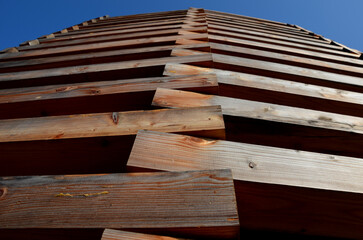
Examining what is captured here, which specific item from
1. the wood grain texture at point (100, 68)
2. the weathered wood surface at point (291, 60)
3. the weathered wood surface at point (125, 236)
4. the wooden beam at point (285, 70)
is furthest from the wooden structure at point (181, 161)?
the weathered wood surface at point (291, 60)

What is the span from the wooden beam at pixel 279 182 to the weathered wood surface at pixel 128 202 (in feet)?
0.20

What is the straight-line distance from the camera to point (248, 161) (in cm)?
67

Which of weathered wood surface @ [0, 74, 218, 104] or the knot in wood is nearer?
the knot in wood

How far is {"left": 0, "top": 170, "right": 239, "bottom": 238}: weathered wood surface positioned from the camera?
0.50m

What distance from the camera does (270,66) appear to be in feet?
5.26

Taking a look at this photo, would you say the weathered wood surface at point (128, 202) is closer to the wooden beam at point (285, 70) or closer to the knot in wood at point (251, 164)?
the knot in wood at point (251, 164)

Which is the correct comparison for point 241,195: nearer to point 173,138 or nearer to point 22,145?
point 173,138

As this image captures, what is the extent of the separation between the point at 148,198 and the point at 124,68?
1.09 meters

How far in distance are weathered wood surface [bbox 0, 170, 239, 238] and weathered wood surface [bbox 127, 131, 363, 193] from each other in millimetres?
59

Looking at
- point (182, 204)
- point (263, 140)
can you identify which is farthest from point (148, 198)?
point (263, 140)

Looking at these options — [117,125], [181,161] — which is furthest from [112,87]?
[181,161]

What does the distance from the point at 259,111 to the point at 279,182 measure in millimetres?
387

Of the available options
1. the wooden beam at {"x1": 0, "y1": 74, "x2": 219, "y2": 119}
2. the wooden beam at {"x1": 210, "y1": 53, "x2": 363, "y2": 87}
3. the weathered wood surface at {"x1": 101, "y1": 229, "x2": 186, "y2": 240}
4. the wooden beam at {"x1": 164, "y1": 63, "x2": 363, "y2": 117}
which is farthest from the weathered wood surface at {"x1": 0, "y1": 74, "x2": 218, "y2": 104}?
the weathered wood surface at {"x1": 101, "y1": 229, "x2": 186, "y2": 240}

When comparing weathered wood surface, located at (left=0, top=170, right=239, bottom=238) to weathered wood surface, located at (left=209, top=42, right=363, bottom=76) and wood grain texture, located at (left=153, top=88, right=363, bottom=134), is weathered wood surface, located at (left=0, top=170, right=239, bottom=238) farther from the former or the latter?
weathered wood surface, located at (left=209, top=42, right=363, bottom=76)
